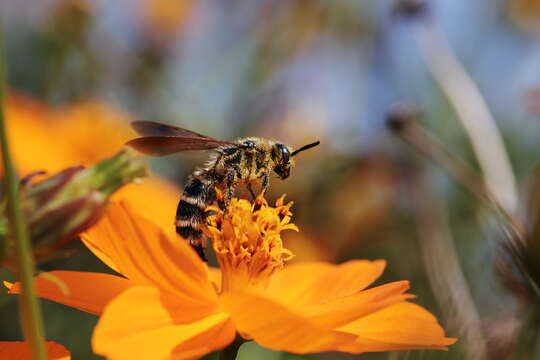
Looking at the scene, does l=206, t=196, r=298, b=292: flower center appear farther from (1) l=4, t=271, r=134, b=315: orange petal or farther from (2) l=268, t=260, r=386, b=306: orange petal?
(1) l=4, t=271, r=134, b=315: orange petal

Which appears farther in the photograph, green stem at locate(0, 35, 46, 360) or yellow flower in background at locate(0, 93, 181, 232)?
yellow flower in background at locate(0, 93, 181, 232)

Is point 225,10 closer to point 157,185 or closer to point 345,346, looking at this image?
point 157,185

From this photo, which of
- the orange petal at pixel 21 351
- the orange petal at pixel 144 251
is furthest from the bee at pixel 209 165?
the orange petal at pixel 21 351

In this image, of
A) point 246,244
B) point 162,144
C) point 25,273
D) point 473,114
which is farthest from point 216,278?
point 473,114

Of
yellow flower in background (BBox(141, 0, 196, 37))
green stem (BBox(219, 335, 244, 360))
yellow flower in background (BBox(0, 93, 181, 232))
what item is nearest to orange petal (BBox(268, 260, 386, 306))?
green stem (BBox(219, 335, 244, 360))

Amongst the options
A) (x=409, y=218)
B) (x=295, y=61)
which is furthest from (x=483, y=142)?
(x=295, y=61)

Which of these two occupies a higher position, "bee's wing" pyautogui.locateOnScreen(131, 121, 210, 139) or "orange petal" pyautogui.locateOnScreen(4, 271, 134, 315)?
"bee's wing" pyautogui.locateOnScreen(131, 121, 210, 139)

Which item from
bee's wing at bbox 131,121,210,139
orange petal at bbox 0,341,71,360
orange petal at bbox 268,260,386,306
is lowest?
orange petal at bbox 268,260,386,306
